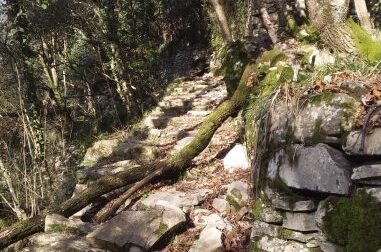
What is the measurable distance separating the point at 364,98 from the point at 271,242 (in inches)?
54.5

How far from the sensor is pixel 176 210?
4.80 metres

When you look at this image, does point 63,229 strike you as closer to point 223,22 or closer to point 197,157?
point 197,157

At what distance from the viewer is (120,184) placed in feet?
19.4

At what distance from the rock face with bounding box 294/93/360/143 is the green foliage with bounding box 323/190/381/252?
48cm

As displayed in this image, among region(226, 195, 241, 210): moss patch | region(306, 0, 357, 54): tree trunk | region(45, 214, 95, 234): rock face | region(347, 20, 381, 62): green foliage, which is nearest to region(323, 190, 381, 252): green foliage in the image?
region(226, 195, 241, 210): moss patch

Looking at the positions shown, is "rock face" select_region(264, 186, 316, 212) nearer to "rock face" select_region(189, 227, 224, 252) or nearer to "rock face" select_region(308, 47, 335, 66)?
"rock face" select_region(189, 227, 224, 252)

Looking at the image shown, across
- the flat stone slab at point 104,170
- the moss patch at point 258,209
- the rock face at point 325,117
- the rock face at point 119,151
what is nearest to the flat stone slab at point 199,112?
the rock face at point 119,151

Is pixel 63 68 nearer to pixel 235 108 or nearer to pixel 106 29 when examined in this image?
pixel 106 29

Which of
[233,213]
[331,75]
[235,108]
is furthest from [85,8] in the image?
[331,75]

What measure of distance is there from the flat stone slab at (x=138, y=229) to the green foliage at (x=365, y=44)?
8.84 ft

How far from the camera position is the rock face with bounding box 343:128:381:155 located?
2.79 meters

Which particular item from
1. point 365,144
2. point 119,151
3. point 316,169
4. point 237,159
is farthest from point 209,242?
point 119,151

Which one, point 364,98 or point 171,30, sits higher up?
point 171,30

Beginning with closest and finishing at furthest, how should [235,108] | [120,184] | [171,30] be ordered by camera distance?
[120,184] < [235,108] < [171,30]
